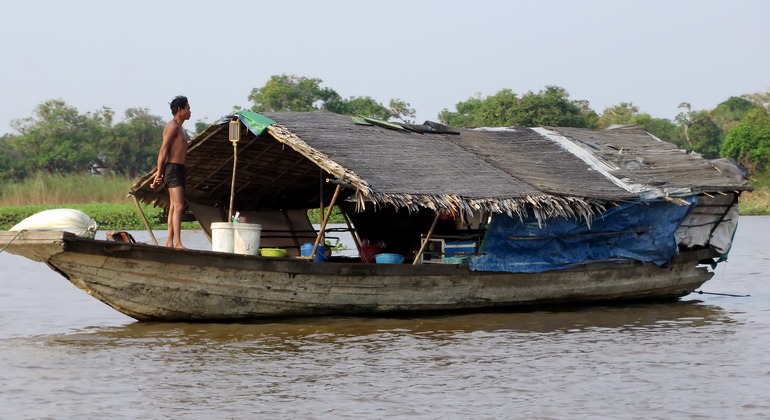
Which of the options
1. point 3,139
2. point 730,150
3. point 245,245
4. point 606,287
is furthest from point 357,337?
point 3,139

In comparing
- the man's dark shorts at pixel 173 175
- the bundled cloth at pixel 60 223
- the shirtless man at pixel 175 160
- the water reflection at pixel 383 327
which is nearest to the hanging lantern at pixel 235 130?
the shirtless man at pixel 175 160

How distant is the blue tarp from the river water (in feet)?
1.79

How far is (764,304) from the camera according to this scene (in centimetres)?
1128

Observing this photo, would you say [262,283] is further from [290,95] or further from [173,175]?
[290,95]

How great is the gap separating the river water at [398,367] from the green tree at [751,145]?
24635 mm

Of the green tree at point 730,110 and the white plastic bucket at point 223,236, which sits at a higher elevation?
the green tree at point 730,110

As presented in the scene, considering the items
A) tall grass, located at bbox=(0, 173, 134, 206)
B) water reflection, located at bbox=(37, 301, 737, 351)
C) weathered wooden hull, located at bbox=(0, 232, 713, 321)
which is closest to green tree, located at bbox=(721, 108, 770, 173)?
tall grass, located at bbox=(0, 173, 134, 206)

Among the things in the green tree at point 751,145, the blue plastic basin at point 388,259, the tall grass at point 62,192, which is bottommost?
the blue plastic basin at point 388,259

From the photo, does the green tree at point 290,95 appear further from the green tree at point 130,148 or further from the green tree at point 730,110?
the green tree at point 730,110

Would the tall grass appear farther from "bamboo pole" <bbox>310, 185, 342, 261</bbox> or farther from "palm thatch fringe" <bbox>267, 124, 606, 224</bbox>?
"palm thatch fringe" <bbox>267, 124, 606, 224</bbox>

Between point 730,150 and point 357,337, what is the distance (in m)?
29.3

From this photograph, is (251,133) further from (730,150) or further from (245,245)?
(730,150)

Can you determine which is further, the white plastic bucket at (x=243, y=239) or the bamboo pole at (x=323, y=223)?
the bamboo pole at (x=323, y=223)

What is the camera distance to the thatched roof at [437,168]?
28.9 feet
